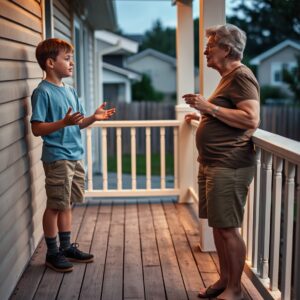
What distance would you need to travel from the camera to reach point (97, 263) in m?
3.78

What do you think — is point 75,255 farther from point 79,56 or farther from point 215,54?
point 79,56

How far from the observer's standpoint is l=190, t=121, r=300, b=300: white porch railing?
8.14 ft

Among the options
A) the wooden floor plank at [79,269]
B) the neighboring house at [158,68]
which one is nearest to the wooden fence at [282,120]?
the wooden floor plank at [79,269]

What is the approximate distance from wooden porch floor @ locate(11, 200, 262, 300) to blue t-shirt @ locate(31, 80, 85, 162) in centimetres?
78

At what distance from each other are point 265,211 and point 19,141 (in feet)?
5.14

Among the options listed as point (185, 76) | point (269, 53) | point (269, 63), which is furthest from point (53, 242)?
point (269, 63)

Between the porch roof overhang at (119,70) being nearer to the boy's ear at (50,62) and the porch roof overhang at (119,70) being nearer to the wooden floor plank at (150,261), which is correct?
the wooden floor plank at (150,261)

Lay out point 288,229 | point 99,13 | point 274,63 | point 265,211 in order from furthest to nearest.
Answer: point 274,63
point 99,13
point 265,211
point 288,229

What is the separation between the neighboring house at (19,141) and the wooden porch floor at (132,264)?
24cm

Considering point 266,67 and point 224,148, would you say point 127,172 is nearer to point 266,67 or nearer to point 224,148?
point 224,148

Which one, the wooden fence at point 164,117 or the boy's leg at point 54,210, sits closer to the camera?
the boy's leg at point 54,210

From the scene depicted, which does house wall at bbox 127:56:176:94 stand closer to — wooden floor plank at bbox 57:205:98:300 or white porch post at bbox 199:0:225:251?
wooden floor plank at bbox 57:205:98:300

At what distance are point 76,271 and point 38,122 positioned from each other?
41.3 inches

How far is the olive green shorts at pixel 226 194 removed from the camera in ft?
9.24
